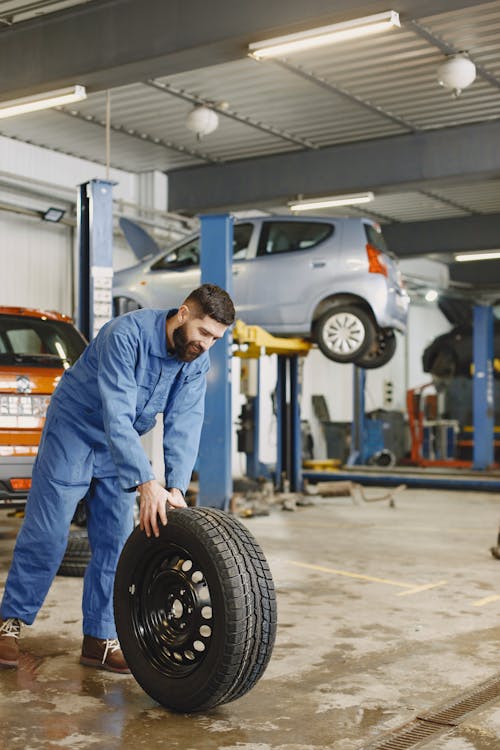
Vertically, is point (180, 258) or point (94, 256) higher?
point (180, 258)

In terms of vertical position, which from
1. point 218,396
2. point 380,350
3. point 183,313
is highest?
point 380,350

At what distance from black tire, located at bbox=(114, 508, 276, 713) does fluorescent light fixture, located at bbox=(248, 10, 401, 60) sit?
12.6 feet

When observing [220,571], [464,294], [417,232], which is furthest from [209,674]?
[464,294]

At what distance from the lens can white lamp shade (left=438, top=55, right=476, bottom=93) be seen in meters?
8.05

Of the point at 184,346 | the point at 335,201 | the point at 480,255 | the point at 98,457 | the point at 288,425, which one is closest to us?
the point at 184,346

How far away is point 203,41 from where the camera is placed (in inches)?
247

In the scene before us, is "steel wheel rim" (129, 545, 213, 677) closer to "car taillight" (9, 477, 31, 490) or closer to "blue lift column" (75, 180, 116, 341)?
"car taillight" (9, 477, 31, 490)

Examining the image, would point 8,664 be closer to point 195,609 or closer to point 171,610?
point 171,610

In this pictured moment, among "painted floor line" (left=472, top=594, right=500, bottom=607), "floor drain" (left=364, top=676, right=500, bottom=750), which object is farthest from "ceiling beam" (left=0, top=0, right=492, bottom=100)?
"floor drain" (left=364, top=676, right=500, bottom=750)

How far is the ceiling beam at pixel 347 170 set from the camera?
33.6 feet

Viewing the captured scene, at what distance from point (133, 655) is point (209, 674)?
393 millimetres

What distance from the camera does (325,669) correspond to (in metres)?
3.65

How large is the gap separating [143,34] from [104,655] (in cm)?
464

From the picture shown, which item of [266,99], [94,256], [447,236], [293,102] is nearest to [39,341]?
[94,256]
